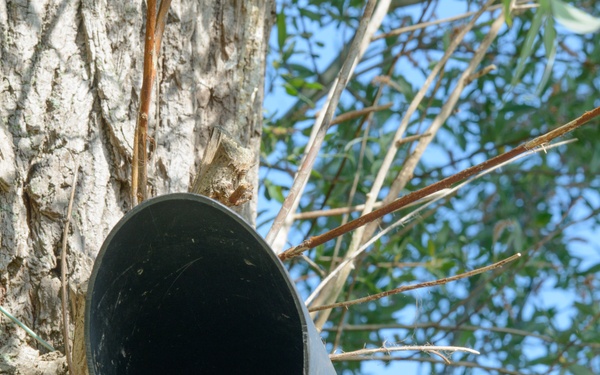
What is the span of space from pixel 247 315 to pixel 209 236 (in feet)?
0.68

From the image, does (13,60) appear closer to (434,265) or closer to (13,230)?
(13,230)

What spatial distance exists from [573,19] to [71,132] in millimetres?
834

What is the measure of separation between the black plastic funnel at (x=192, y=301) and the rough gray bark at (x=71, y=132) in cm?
8

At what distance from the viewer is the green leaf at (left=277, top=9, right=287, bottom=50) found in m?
2.97

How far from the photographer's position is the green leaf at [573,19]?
32.4 inches

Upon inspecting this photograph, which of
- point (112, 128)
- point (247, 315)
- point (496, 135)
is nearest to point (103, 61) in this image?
point (112, 128)

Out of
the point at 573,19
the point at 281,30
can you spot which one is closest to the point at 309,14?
the point at 281,30

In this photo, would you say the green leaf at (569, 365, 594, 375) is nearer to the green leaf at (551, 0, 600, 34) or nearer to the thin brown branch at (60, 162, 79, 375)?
the thin brown branch at (60, 162, 79, 375)

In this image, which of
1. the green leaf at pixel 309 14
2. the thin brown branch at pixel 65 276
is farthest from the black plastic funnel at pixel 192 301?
the green leaf at pixel 309 14

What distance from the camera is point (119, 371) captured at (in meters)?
1.28

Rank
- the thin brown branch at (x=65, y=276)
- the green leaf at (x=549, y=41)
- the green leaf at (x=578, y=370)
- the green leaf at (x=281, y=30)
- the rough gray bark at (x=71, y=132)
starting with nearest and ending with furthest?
the green leaf at (x=549, y=41) → the thin brown branch at (x=65, y=276) → the rough gray bark at (x=71, y=132) → the green leaf at (x=281, y=30) → the green leaf at (x=578, y=370)

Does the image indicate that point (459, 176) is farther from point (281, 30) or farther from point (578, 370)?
point (578, 370)

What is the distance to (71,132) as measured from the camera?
1402 mm

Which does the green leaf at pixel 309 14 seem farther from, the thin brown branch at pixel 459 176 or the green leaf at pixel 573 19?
the green leaf at pixel 573 19
